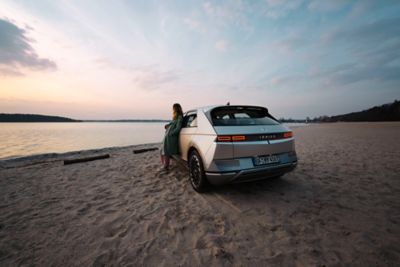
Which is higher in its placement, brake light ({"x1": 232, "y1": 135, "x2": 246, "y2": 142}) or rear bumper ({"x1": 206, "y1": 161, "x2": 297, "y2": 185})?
brake light ({"x1": 232, "y1": 135, "x2": 246, "y2": 142})

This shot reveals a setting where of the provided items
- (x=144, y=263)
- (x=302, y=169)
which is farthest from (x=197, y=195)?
(x=302, y=169)

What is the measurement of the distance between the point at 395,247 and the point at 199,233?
2.17m

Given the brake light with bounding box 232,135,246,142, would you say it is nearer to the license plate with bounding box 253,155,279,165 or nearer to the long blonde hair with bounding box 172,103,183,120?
the license plate with bounding box 253,155,279,165

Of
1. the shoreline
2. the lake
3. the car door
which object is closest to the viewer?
the car door

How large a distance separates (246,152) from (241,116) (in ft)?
3.31

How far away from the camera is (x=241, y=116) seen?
356 centimetres

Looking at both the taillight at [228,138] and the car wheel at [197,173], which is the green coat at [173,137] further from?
the taillight at [228,138]

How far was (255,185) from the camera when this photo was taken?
3760 mm

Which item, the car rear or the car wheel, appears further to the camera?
the car wheel

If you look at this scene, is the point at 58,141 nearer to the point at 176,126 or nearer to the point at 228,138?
the point at 176,126

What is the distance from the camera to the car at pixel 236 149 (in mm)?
2754

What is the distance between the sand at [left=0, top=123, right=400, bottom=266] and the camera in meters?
1.84

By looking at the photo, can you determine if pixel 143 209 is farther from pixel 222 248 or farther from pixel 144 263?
pixel 222 248

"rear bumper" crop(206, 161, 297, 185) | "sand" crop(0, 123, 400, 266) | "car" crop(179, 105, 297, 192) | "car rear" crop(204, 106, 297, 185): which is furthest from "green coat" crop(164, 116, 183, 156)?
"rear bumper" crop(206, 161, 297, 185)
